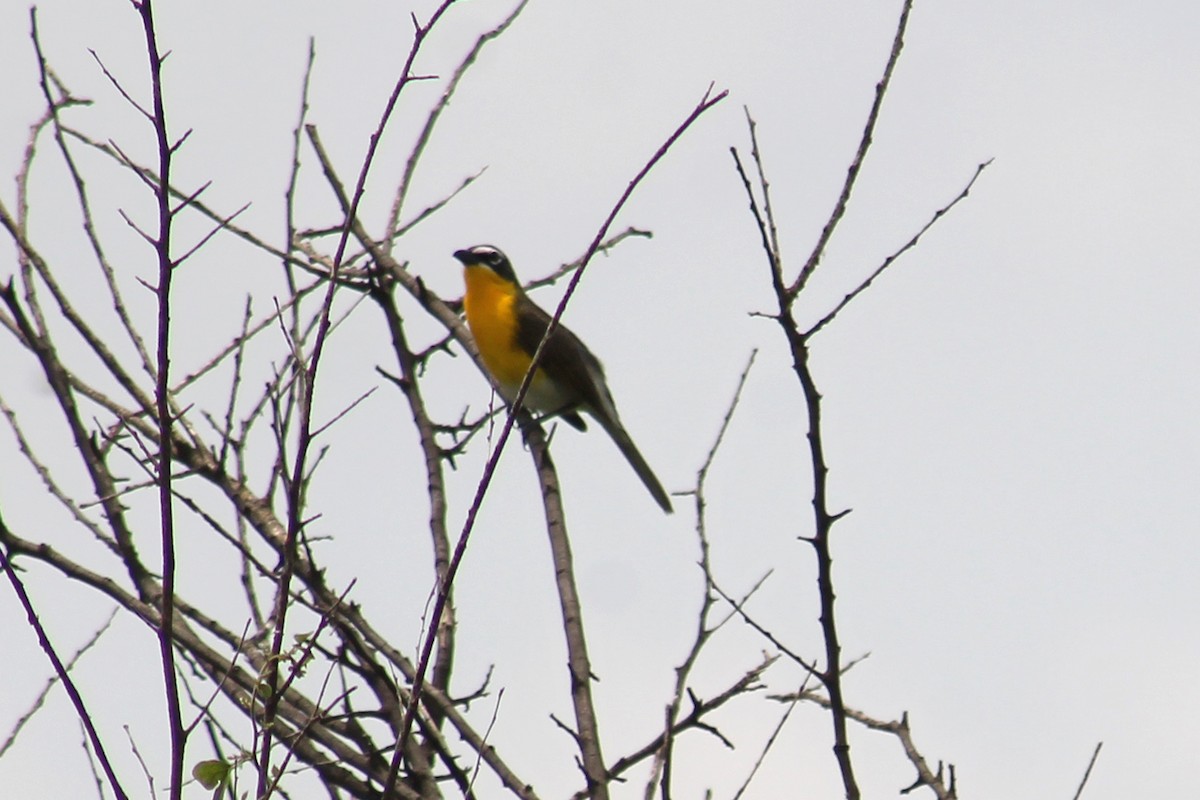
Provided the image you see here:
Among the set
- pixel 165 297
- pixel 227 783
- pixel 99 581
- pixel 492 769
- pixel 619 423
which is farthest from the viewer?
pixel 619 423

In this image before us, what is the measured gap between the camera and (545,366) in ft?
27.7

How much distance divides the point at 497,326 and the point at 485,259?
79 cm

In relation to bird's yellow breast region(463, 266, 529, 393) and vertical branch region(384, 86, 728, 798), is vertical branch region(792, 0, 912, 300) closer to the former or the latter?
vertical branch region(384, 86, 728, 798)

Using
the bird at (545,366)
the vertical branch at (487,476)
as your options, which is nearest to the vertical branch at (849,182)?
the vertical branch at (487,476)

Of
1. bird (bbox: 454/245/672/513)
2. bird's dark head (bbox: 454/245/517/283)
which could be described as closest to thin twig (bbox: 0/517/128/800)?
bird (bbox: 454/245/672/513)

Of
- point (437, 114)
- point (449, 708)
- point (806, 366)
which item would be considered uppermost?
point (437, 114)

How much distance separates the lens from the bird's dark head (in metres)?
9.42

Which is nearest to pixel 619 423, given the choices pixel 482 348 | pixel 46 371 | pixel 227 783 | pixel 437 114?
pixel 482 348

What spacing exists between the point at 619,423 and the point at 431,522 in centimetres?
473

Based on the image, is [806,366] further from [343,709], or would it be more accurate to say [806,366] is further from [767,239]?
[343,709]

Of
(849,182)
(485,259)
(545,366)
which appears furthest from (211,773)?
(485,259)

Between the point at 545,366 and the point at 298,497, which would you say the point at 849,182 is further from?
the point at 545,366

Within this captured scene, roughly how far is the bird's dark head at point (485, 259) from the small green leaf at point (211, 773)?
6.70m

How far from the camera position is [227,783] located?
288 cm
